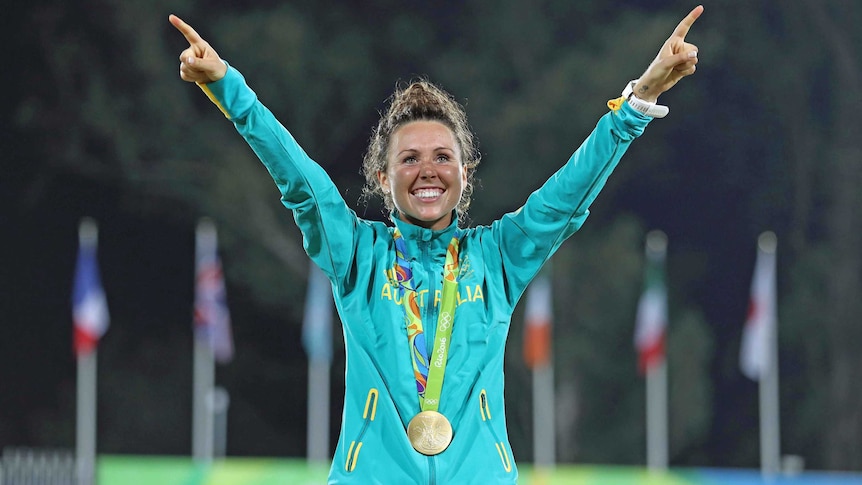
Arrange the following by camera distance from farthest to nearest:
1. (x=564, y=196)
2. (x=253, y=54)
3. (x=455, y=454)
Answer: (x=253, y=54) → (x=564, y=196) → (x=455, y=454)

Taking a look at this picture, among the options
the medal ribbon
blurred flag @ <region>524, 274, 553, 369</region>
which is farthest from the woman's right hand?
blurred flag @ <region>524, 274, 553, 369</region>

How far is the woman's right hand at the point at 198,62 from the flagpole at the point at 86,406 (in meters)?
13.1

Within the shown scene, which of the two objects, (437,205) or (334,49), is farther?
(334,49)

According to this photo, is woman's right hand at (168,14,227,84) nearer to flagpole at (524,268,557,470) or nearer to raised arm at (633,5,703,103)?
raised arm at (633,5,703,103)

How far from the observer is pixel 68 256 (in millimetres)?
20031

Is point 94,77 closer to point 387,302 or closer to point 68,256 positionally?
point 68,256

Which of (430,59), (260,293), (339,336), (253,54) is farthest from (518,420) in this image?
(253,54)

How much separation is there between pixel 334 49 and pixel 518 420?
6.55 meters

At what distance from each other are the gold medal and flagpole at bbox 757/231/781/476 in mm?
13861

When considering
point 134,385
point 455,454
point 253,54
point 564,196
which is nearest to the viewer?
point 455,454

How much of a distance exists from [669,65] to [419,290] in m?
0.84

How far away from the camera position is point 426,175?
3416 millimetres

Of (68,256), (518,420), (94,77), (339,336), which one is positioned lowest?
(518,420)

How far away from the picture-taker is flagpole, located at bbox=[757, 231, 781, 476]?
1761 centimetres
